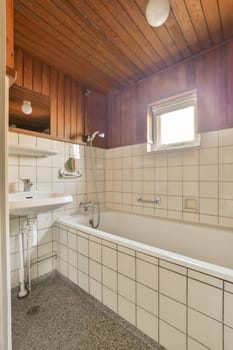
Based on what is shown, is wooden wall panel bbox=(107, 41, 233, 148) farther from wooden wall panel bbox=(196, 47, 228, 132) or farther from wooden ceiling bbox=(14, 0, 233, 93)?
wooden ceiling bbox=(14, 0, 233, 93)

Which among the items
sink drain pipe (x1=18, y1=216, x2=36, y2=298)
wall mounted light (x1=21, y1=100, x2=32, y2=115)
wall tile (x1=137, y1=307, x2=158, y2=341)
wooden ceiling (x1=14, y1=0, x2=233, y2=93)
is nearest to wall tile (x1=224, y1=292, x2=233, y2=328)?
wall tile (x1=137, y1=307, x2=158, y2=341)

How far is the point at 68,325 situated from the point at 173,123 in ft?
6.98

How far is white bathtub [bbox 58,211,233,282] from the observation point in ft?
3.62

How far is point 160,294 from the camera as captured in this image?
98cm

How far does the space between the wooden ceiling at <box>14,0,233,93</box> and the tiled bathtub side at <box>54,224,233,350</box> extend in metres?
1.75

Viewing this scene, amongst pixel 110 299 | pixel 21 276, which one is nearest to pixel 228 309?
pixel 110 299

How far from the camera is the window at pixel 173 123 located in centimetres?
180

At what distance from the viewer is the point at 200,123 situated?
1.68 m

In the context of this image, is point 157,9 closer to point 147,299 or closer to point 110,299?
point 147,299

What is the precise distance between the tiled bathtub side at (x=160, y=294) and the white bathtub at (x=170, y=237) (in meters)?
0.05

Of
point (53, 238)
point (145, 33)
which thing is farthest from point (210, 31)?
point (53, 238)

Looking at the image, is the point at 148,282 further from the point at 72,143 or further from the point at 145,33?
the point at 145,33

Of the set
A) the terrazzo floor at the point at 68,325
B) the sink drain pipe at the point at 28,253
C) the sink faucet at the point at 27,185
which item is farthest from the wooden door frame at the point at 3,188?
the sink faucet at the point at 27,185

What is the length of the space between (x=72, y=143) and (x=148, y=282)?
164 centimetres
